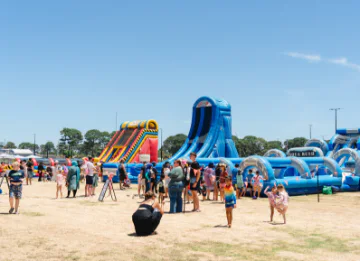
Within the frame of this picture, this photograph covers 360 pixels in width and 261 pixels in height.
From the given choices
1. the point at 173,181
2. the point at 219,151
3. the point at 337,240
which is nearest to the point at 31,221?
the point at 173,181

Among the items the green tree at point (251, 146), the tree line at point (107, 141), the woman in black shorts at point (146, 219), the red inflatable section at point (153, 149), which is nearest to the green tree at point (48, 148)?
the tree line at point (107, 141)

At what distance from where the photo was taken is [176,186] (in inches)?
448

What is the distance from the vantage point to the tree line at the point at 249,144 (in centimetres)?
8354

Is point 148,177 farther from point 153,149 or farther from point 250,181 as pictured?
point 153,149

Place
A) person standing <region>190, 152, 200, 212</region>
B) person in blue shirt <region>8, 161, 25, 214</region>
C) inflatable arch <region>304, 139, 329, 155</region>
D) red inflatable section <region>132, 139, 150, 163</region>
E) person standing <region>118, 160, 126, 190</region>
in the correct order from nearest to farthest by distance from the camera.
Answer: person in blue shirt <region>8, 161, 25, 214</region>
person standing <region>190, 152, 200, 212</region>
person standing <region>118, 160, 126, 190</region>
red inflatable section <region>132, 139, 150, 163</region>
inflatable arch <region>304, 139, 329, 155</region>

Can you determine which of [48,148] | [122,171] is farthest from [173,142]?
[122,171]

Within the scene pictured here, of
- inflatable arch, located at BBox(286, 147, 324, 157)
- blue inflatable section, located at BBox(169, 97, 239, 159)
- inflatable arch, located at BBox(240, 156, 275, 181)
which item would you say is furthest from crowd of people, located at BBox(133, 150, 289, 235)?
inflatable arch, located at BBox(286, 147, 324, 157)

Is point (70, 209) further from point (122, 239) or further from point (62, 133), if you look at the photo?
point (62, 133)

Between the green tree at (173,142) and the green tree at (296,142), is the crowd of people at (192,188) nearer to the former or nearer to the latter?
the green tree at (173,142)

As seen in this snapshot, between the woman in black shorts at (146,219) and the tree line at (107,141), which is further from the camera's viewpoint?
the tree line at (107,141)

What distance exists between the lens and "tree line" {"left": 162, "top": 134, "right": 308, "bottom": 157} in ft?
274

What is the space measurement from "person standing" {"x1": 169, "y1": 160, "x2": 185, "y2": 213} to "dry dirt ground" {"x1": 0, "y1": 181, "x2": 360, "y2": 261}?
58 cm

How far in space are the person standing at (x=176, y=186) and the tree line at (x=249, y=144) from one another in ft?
225

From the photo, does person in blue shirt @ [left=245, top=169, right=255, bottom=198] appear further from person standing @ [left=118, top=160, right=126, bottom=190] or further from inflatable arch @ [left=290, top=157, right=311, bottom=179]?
person standing @ [left=118, top=160, right=126, bottom=190]
